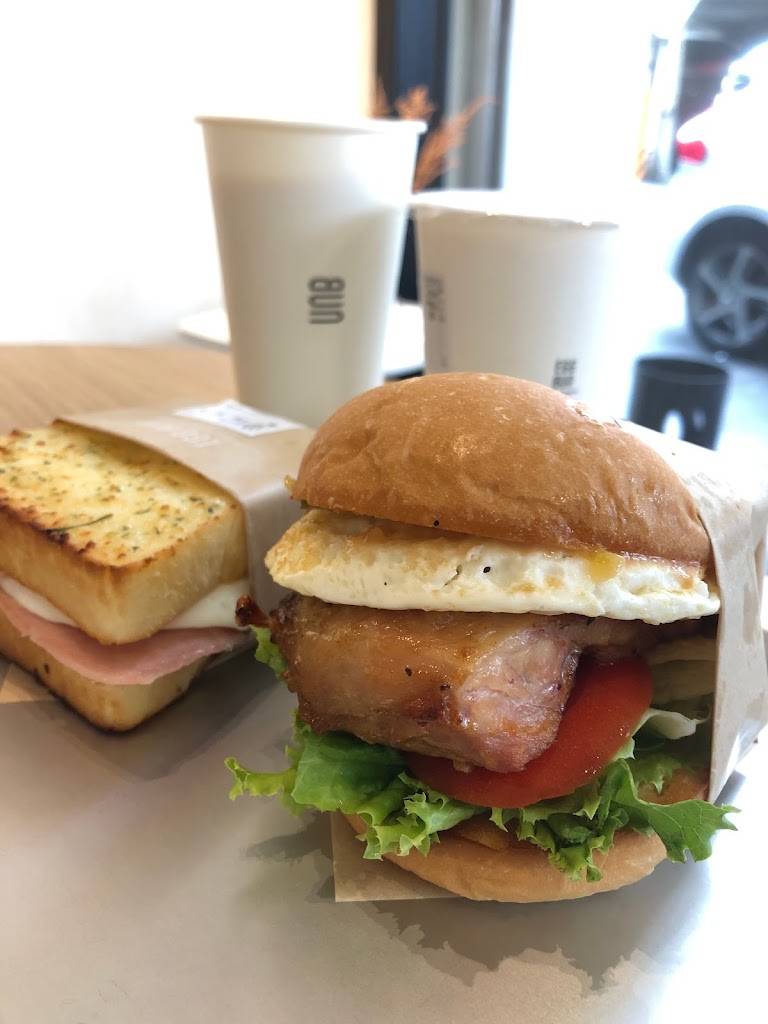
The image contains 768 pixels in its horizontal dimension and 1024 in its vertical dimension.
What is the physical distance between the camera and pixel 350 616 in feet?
2.98

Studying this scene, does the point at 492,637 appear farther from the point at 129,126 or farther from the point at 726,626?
the point at 129,126

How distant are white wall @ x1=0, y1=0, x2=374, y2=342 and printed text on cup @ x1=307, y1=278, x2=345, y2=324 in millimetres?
2239

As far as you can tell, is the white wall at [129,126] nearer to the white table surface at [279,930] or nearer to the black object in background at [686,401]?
the black object in background at [686,401]

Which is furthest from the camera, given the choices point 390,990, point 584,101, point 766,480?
point 584,101

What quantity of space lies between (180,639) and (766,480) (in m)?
0.83

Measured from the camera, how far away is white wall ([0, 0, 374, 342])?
3184mm

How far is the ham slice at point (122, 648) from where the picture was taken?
109 cm

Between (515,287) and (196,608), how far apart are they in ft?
2.68

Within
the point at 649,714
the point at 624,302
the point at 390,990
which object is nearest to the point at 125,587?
the point at 390,990

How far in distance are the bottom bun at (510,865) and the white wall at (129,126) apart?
10.7 feet

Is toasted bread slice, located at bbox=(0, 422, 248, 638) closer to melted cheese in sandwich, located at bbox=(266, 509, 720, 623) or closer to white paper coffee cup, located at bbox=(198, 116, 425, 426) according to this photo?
melted cheese in sandwich, located at bbox=(266, 509, 720, 623)

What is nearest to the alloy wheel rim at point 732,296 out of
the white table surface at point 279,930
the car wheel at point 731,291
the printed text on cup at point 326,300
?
the car wheel at point 731,291

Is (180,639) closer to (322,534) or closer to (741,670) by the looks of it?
(322,534)

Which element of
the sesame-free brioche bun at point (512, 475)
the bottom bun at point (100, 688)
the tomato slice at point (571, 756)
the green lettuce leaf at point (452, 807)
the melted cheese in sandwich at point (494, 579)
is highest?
the sesame-free brioche bun at point (512, 475)
